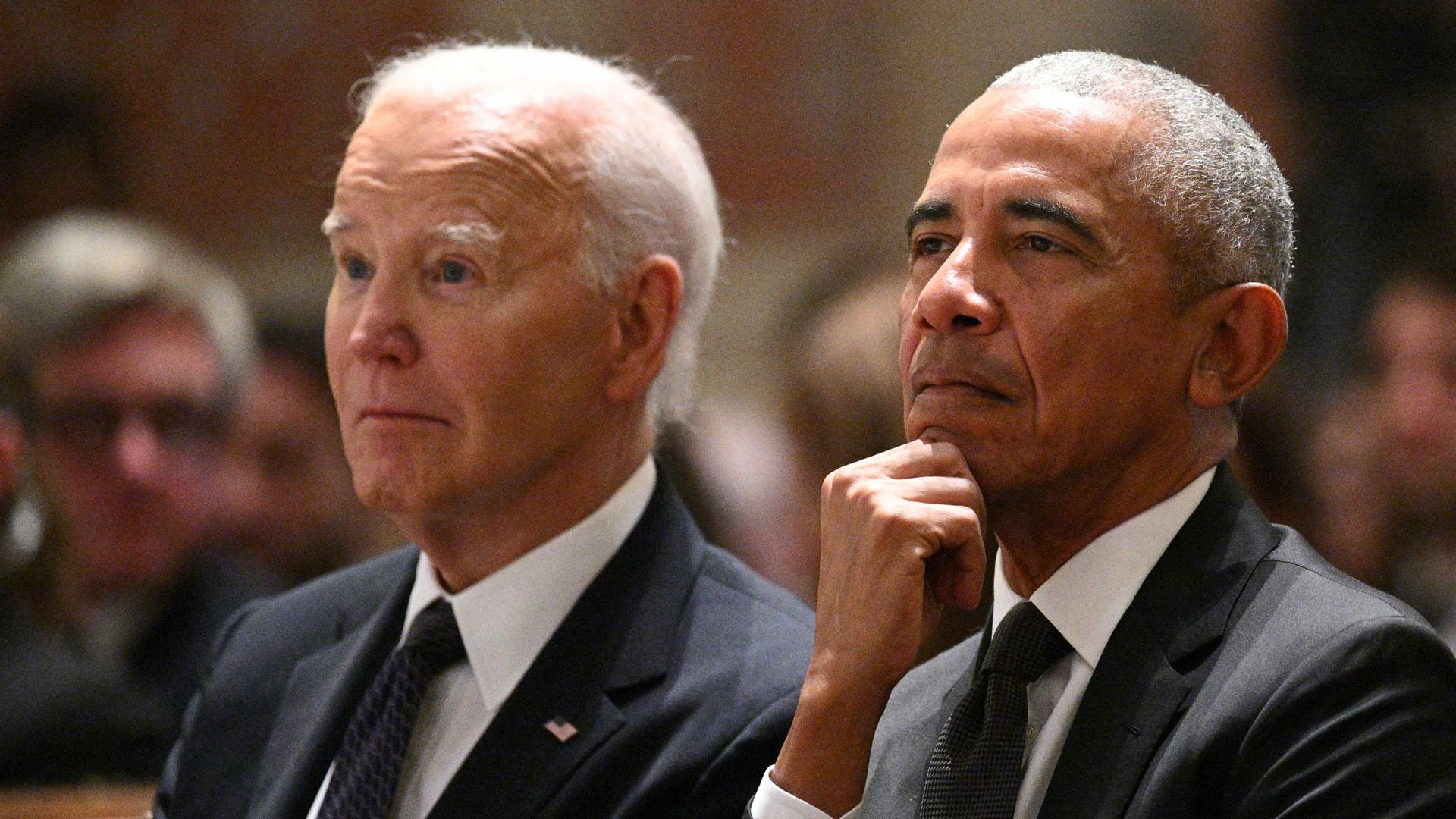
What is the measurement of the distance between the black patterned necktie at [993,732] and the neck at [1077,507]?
11cm

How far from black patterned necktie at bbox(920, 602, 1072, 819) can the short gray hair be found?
51 cm

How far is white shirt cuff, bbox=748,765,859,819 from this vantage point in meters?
2.37

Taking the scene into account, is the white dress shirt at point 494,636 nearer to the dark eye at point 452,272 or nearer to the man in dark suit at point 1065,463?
the dark eye at point 452,272

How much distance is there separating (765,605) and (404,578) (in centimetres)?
71

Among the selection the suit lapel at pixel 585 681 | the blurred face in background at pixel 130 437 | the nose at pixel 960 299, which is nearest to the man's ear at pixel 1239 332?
the nose at pixel 960 299

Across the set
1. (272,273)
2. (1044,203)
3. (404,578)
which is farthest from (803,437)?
(272,273)

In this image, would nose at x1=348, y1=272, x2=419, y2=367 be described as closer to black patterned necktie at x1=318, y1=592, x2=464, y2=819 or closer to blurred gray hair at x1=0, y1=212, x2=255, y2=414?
black patterned necktie at x1=318, y1=592, x2=464, y2=819

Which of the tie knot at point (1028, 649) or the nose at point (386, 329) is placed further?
the nose at point (386, 329)

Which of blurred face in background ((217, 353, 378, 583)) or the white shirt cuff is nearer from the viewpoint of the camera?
the white shirt cuff

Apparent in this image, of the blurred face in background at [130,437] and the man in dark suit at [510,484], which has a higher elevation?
the man in dark suit at [510,484]

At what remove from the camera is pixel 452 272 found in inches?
119

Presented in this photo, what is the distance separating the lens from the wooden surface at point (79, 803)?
141 inches

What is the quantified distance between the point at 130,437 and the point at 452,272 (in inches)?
88.9

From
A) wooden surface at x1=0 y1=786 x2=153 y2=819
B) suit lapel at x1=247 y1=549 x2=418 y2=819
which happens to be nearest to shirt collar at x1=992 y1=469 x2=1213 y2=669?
suit lapel at x1=247 y1=549 x2=418 y2=819
